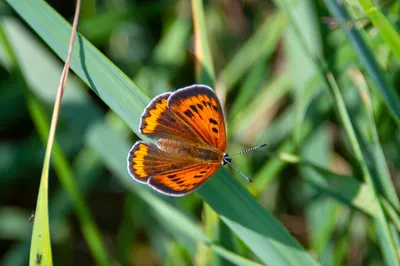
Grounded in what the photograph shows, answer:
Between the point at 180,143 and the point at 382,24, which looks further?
the point at 180,143

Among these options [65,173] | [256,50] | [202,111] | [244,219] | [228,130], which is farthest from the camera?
[256,50]

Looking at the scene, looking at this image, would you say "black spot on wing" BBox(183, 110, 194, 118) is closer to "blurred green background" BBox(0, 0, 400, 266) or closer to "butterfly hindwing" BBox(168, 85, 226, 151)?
"butterfly hindwing" BBox(168, 85, 226, 151)

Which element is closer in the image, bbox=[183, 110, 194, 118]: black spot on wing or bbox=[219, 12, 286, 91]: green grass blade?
bbox=[183, 110, 194, 118]: black spot on wing

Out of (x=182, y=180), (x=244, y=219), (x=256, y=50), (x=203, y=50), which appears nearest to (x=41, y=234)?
(x=182, y=180)

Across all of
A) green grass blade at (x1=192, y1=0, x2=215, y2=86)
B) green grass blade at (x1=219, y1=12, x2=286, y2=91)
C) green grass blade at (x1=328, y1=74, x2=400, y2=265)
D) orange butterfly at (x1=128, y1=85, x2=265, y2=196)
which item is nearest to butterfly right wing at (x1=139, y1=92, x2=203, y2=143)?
orange butterfly at (x1=128, y1=85, x2=265, y2=196)

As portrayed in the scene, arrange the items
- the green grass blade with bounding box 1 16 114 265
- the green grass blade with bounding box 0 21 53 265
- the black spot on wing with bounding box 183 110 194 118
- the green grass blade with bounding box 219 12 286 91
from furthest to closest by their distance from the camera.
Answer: the green grass blade with bounding box 219 12 286 91
the green grass blade with bounding box 1 16 114 265
the black spot on wing with bounding box 183 110 194 118
the green grass blade with bounding box 0 21 53 265

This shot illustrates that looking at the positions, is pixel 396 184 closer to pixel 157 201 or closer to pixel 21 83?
pixel 157 201

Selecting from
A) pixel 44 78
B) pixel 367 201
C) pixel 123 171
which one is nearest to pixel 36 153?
pixel 44 78

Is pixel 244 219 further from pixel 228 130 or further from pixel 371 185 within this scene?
pixel 228 130
